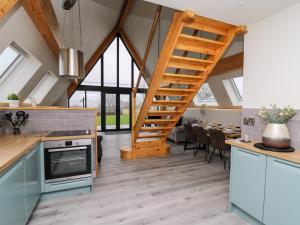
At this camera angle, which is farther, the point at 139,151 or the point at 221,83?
the point at 221,83

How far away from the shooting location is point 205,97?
7.19m

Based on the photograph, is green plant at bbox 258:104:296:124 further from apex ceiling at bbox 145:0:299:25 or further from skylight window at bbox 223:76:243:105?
skylight window at bbox 223:76:243:105

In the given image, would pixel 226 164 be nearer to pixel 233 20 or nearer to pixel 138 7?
pixel 233 20

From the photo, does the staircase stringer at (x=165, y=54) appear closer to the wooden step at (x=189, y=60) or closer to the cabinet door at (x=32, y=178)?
the wooden step at (x=189, y=60)

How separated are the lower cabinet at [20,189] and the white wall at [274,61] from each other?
2.91 meters

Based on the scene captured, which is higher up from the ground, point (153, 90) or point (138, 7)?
point (138, 7)

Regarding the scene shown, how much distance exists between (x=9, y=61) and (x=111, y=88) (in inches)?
220

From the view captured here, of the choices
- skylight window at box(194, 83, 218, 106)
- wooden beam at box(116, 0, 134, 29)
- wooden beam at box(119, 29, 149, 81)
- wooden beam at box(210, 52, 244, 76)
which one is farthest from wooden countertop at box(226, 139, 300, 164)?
wooden beam at box(119, 29, 149, 81)

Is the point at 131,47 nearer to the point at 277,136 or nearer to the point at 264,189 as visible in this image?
the point at 277,136

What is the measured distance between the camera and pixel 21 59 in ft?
12.3

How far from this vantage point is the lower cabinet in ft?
4.47

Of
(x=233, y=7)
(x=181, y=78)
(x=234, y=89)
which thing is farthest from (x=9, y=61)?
→ (x=234, y=89)

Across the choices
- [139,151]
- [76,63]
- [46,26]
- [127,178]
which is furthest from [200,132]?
[46,26]

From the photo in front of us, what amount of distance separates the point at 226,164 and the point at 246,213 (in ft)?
6.70
